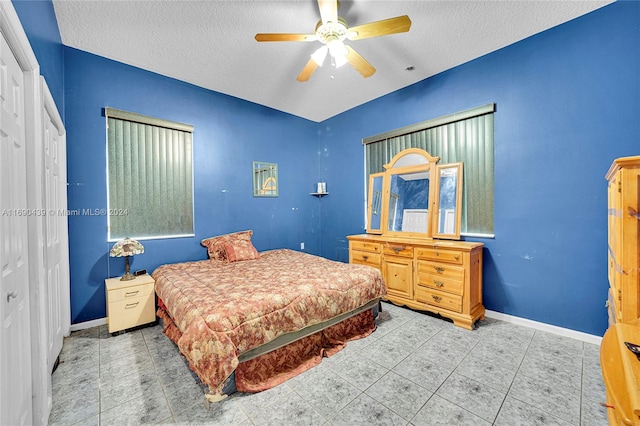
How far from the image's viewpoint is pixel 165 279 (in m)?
2.59

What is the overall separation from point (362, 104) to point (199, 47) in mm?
2508

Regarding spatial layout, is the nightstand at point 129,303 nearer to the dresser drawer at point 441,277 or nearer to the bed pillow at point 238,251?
the bed pillow at point 238,251

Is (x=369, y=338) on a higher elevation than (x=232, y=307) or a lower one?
lower

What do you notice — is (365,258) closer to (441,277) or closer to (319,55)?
(441,277)

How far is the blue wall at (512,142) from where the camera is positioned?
2277 mm

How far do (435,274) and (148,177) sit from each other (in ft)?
11.9

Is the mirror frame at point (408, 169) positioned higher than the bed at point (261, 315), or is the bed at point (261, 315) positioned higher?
the mirror frame at point (408, 169)

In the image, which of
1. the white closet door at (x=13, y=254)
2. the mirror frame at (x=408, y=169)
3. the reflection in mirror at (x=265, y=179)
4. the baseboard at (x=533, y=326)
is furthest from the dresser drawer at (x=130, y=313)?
the mirror frame at (x=408, y=169)

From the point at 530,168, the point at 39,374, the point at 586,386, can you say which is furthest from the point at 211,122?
the point at 586,386

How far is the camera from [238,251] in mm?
3449

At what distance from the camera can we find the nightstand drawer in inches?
101

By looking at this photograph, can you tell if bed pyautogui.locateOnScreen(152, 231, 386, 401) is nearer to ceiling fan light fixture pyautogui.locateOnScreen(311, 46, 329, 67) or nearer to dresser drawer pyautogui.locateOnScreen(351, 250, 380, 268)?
dresser drawer pyautogui.locateOnScreen(351, 250, 380, 268)

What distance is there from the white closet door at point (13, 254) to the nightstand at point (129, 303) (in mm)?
1330

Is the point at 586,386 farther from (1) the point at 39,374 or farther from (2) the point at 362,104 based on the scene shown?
(2) the point at 362,104
